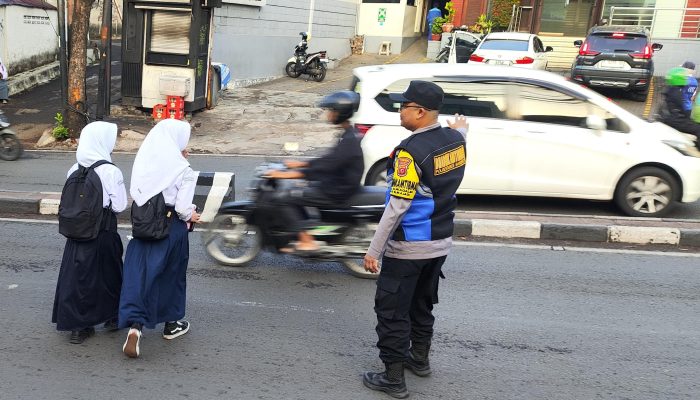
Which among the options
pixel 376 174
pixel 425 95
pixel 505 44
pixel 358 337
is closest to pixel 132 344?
pixel 358 337

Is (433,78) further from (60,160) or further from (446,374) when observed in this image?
(60,160)

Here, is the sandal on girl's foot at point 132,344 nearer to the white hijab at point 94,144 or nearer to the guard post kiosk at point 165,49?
the white hijab at point 94,144

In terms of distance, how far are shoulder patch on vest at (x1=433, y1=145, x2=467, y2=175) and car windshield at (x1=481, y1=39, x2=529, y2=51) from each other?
47.3ft

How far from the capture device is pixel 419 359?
12.7 feet

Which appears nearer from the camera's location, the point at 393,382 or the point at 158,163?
the point at 393,382

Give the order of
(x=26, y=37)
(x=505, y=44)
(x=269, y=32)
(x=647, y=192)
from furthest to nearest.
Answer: (x=269, y=32) → (x=26, y=37) → (x=505, y=44) → (x=647, y=192)

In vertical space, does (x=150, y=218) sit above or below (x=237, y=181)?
above

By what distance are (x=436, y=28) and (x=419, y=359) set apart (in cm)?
2190

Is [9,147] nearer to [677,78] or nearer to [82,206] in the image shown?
[82,206]

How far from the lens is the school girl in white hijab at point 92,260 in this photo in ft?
13.2

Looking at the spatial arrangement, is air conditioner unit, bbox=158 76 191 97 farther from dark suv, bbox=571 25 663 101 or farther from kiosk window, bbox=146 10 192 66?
dark suv, bbox=571 25 663 101

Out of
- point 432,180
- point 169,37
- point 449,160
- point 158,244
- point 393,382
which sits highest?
point 169,37

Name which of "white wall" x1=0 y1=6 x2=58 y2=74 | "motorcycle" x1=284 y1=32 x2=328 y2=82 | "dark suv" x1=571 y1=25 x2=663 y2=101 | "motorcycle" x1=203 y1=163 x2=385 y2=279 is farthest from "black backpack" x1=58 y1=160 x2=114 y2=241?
"motorcycle" x1=284 y1=32 x2=328 y2=82

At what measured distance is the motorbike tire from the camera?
1051 cm
